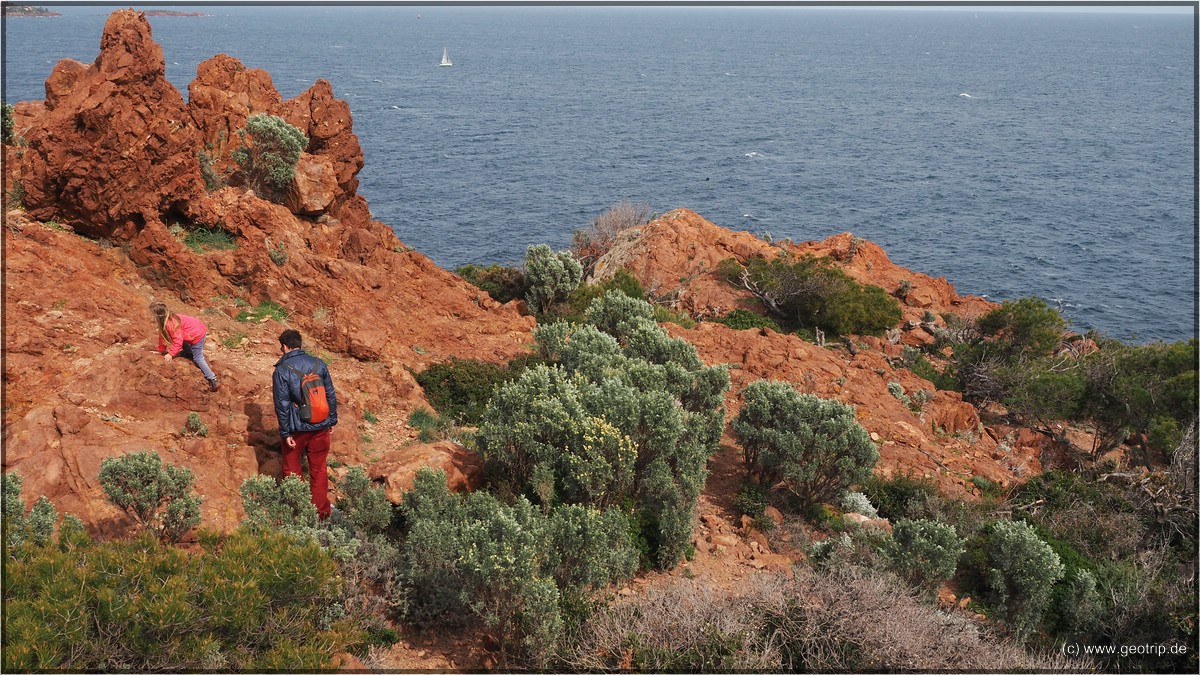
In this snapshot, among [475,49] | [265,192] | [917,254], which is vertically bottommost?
[917,254]

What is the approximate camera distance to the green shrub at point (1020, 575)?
9844 millimetres

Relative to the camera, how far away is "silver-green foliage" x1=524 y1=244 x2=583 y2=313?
67.2 ft

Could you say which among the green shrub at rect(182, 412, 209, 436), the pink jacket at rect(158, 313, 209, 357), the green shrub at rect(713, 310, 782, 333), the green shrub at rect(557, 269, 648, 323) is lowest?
the green shrub at rect(713, 310, 782, 333)

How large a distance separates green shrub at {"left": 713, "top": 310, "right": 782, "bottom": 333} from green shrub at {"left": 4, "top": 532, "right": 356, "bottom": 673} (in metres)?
18.1

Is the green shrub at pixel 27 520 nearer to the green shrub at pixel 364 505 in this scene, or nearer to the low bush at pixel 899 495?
the green shrub at pixel 364 505

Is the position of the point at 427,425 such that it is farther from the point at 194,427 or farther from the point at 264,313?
the point at 264,313

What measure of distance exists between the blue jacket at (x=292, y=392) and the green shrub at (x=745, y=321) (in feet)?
52.2

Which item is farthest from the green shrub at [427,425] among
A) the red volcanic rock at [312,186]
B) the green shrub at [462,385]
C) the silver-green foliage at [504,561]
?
the red volcanic rock at [312,186]

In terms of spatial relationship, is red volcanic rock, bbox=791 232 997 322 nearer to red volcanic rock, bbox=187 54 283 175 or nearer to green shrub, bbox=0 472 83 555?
red volcanic rock, bbox=187 54 283 175

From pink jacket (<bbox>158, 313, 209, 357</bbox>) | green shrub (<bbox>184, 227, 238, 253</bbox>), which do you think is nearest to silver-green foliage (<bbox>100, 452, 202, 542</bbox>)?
pink jacket (<bbox>158, 313, 209, 357</bbox>)

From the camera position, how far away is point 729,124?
275 ft

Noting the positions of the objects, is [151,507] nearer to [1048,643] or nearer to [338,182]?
[1048,643]

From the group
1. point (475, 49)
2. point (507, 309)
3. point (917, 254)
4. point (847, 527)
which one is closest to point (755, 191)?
point (917, 254)

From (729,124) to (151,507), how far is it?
267 feet
